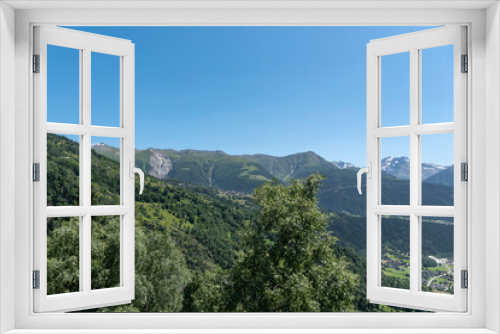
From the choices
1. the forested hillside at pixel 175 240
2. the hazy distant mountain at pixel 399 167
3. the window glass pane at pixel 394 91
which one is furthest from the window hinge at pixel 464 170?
the hazy distant mountain at pixel 399 167

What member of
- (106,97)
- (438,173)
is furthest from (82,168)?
(438,173)

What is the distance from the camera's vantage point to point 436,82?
8.87 feet

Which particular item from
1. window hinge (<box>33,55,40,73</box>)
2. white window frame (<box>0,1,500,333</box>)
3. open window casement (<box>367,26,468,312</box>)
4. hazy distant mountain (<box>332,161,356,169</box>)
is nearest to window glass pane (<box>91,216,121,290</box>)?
white window frame (<box>0,1,500,333</box>)

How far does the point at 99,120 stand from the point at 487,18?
4.89 meters

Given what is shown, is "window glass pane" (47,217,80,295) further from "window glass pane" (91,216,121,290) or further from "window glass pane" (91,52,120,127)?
"window glass pane" (91,52,120,127)

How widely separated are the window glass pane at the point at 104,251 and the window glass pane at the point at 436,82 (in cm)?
314

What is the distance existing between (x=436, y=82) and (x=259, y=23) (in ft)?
5.52

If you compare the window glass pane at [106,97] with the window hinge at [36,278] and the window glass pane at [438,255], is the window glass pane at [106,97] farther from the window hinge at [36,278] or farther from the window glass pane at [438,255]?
the window glass pane at [438,255]

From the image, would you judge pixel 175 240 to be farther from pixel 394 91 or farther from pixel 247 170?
pixel 394 91

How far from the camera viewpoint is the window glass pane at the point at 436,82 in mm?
2075

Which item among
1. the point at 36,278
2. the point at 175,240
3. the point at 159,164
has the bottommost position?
the point at 175,240

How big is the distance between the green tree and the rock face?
2.23 m

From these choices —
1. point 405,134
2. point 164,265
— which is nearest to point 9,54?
point 405,134

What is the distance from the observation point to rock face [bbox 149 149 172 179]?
6.26m
